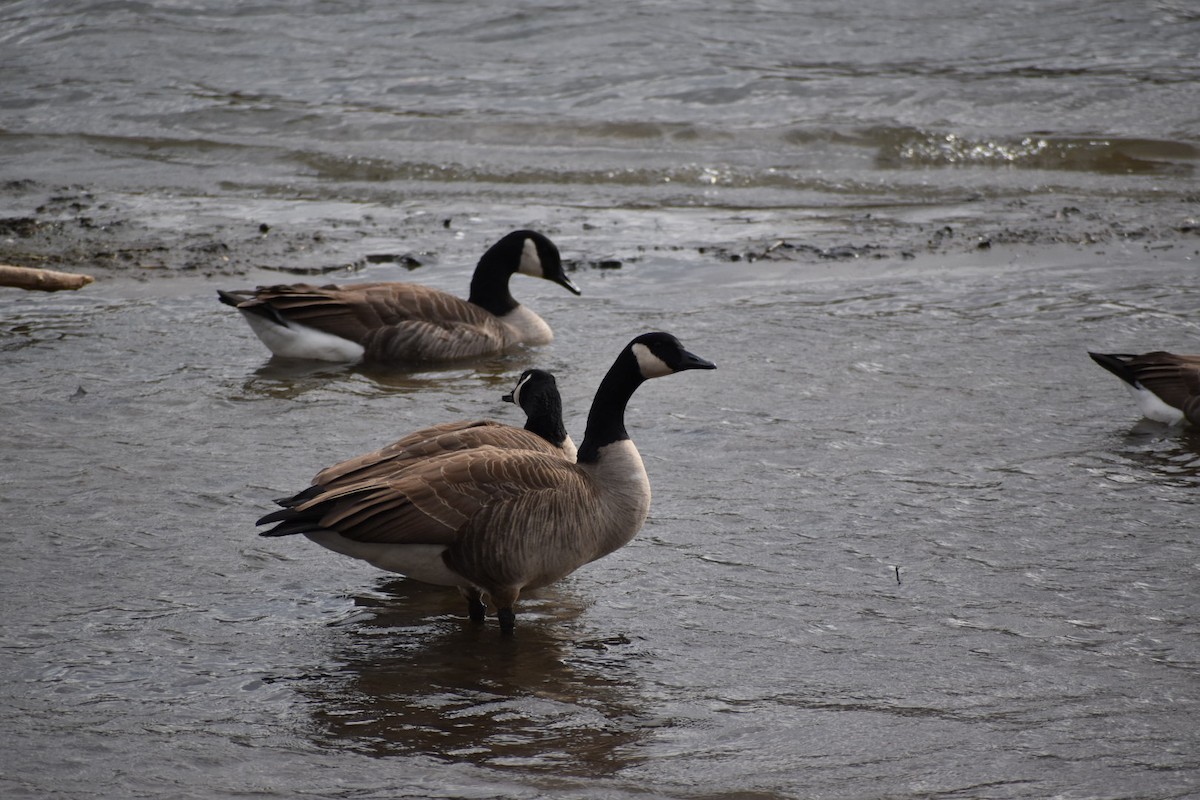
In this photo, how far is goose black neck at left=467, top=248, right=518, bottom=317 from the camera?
10000 millimetres

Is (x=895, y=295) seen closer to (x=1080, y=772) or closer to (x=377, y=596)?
(x=377, y=596)

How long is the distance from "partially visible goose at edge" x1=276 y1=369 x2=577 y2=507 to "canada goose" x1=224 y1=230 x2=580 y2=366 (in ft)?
8.94

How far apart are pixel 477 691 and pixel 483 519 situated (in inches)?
27.5

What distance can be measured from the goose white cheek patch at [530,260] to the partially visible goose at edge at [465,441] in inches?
136

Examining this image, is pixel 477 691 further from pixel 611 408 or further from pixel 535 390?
pixel 535 390

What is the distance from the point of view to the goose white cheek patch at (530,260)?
10.1 m

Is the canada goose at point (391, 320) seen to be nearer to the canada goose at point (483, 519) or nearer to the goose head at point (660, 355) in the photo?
the goose head at point (660, 355)

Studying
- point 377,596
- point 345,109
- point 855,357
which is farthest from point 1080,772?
point 345,109

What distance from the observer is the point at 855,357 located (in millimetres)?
8789

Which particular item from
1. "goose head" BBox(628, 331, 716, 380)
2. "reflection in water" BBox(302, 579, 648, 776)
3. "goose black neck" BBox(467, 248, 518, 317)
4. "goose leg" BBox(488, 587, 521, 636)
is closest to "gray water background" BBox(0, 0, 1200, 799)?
"reflection in water" BBox(302, 579, 648, 776)

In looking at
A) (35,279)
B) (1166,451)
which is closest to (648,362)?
(1166,451)

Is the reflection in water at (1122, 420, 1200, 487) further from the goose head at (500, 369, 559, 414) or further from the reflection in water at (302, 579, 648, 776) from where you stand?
the reflection in water at (302, 579, 648, 776)

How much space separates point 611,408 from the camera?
19.3 feet

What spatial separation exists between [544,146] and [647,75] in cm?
303
